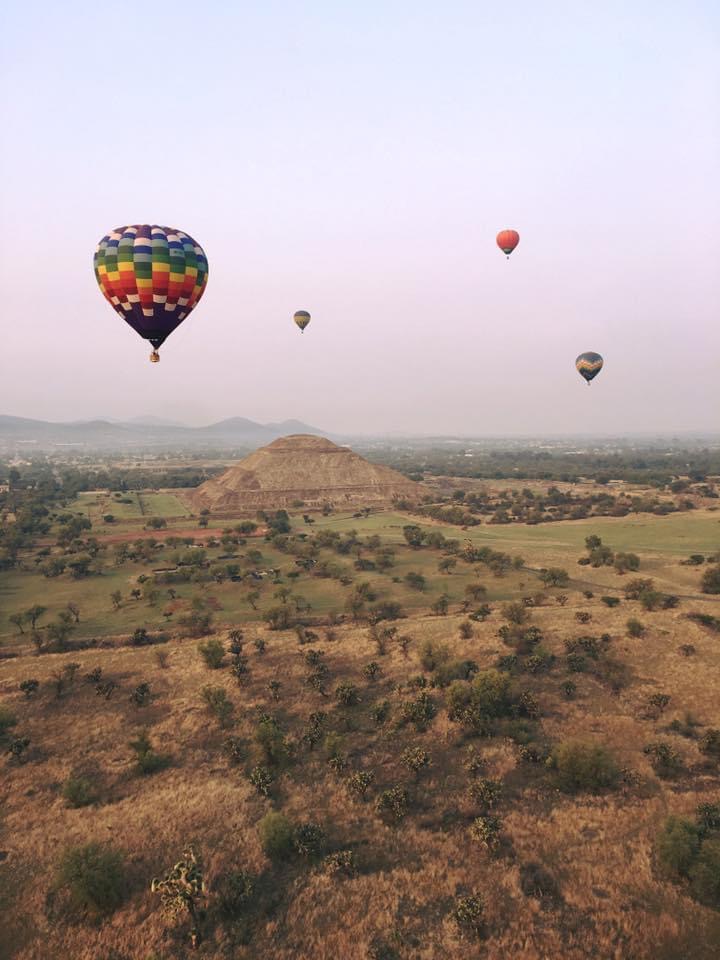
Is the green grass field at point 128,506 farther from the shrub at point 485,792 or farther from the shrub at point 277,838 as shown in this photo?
the shrub at point 485,792

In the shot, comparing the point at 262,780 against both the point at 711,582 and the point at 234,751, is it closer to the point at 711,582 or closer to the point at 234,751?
Result: the point at 234,751

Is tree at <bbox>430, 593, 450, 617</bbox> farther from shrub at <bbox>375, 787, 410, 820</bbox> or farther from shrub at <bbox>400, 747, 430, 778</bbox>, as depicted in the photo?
shrub at <bbox>375, 787, 410, 820</bbox>

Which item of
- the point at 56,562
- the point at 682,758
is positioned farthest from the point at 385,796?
the point at 56,562

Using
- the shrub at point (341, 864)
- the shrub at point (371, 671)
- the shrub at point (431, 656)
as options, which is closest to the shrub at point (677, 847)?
the shrub at point (341, 864)

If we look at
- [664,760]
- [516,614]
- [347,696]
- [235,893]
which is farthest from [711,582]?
[235,893]

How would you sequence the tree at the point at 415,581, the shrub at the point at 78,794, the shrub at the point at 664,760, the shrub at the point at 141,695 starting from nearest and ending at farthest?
1. the shrub at the point at 78,794
2. the shrub at the point at 664,760
3. the shrub at the point at 141,695
4. the tree at the point at 415,581

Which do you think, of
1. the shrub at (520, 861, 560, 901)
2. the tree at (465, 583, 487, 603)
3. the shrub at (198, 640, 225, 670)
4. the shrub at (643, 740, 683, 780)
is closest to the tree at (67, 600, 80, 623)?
the shrub at (198, 640, 225, 670)
